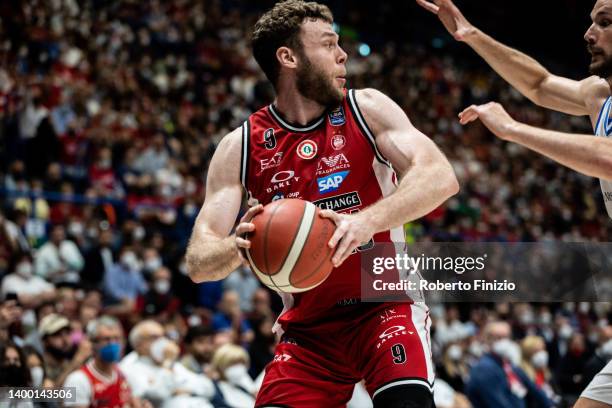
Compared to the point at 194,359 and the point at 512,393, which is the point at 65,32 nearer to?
the point at 194,359

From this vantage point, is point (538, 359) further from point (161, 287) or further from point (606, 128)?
point (606, 128)

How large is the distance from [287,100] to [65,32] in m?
11.3

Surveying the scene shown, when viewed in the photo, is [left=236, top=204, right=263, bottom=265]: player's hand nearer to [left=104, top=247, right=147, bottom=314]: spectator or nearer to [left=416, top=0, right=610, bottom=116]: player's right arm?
[left=416, top=0, right=610, bottom=116]: player's right arm

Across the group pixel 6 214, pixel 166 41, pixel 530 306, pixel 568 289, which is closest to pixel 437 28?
pixel 166 41

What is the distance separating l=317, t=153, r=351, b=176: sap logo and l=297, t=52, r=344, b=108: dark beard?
0.30m

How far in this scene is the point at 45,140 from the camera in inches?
452

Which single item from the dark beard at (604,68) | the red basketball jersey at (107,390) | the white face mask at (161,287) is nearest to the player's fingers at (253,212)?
the dark beard at (604,68)

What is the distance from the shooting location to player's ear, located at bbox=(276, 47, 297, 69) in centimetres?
407

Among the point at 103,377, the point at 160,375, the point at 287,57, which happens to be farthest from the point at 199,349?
the point at 287,57

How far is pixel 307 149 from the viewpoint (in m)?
3.94

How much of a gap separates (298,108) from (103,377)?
3.49 metres

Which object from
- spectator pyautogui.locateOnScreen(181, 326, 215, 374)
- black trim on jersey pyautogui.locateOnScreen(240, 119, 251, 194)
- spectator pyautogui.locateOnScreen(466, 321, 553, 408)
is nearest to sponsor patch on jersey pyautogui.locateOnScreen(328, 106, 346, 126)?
black trim on jersey pyautogui.locateOnScreen(240, 119, 251, 194)

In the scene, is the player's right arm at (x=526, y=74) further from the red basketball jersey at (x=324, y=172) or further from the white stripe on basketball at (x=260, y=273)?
the white stripe on basketball at (x=260, y=273)

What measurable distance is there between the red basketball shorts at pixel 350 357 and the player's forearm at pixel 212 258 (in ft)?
1.64
